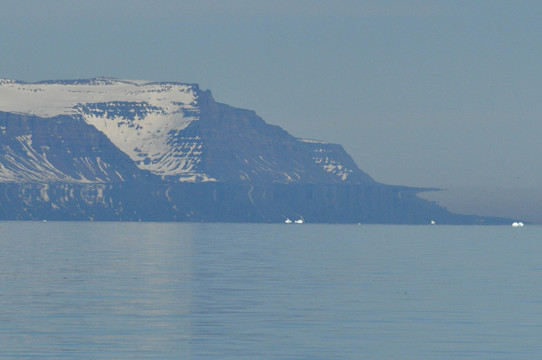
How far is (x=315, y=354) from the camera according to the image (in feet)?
168

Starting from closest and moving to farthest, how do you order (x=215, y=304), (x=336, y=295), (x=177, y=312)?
(x=177, y=312) < (x=215, y=304) < (x=336, y=295)

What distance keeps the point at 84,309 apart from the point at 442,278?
4247 cm

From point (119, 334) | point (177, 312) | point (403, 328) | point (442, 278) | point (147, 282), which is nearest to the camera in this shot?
point (119, 334)

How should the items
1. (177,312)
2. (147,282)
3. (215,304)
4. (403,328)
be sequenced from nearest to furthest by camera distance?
1. (403,328)
2. (177,312)
3. (215,304)
4. (147,282)

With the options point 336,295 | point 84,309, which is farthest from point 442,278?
point 84,309

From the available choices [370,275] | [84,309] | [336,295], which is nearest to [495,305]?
[336,295]

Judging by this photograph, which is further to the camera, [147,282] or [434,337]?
[147,282]

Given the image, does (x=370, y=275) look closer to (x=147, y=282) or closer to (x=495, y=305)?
(x=147, y=282)

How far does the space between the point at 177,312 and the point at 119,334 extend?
38.7ft

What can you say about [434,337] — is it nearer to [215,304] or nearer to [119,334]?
[119,334]

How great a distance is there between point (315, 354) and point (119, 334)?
10.8 metres

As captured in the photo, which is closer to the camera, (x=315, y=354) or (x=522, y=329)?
(x=315, y=354)

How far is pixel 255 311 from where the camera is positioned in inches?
2741

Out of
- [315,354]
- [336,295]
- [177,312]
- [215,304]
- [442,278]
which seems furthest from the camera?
[442,278]
